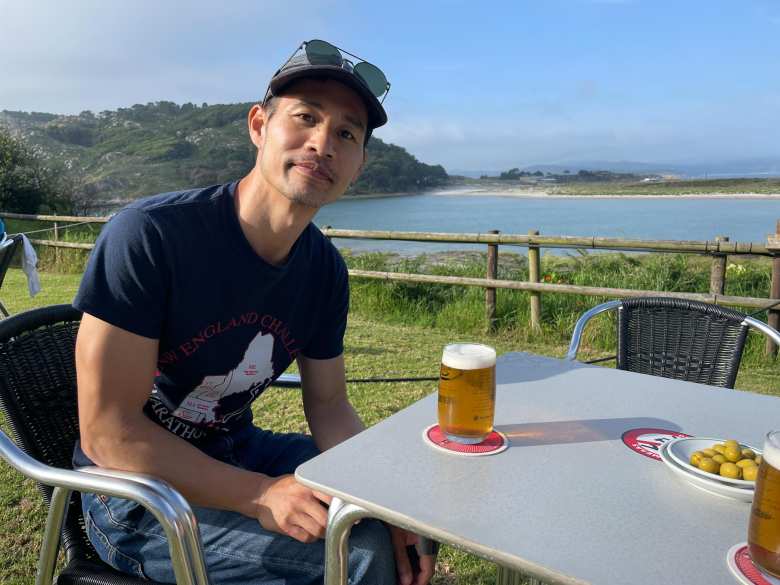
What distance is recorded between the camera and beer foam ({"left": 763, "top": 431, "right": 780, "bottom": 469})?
0.79 m

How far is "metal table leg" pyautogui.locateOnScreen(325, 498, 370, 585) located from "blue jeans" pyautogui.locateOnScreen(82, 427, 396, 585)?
0.14 meters

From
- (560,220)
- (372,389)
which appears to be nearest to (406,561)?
(372,389)

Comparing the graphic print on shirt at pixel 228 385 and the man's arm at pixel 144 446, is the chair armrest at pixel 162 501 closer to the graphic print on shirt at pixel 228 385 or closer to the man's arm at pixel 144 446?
the man's arm at pixel 144 446

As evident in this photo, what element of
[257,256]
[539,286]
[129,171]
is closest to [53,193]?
[129,171]

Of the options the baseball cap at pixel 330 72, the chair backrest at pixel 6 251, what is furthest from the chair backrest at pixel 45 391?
the chair backrest at pixel 6 251

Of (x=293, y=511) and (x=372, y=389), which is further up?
(x=293, y=511)

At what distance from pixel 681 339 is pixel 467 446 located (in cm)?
170

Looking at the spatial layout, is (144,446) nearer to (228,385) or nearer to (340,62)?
(228,385)

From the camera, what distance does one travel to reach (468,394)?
3.77 feet

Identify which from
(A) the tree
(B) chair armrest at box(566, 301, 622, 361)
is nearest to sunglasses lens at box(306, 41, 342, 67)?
(B) chair armrest at box(566, 301, 622, 361)

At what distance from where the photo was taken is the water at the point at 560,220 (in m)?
7.19

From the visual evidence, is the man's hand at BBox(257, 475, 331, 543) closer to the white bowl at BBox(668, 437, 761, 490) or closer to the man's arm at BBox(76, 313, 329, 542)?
the man's arm at BBox(76, 313, 329, 542)

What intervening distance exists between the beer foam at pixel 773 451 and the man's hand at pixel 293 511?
0.71 metres

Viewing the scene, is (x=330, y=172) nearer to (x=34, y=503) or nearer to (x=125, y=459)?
(x=125, y=459)
